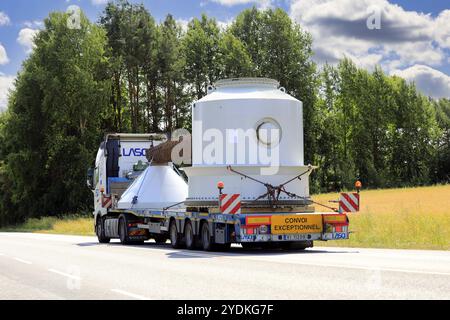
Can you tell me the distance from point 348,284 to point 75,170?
4908 cm

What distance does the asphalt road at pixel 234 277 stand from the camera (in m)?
9.93

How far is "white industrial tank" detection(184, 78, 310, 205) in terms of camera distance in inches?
776

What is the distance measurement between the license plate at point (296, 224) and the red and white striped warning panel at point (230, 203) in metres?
0.95

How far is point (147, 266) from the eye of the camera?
50.1ft

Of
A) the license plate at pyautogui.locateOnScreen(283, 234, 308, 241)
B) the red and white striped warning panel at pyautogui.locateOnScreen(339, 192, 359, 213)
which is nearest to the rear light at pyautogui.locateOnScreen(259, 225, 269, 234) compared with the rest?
the license plate at pyautogui.locateOnScreen(283, 234, 308, 241)

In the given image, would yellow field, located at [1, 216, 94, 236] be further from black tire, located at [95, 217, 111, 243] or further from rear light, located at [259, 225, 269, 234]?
rear light, located at [259, 225, 269, 234]

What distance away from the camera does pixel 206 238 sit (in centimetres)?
1983

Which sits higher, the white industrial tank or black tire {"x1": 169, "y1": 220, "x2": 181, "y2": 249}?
the white industrial tank

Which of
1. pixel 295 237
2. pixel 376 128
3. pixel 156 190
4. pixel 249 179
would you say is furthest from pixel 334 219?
pixel 376 128

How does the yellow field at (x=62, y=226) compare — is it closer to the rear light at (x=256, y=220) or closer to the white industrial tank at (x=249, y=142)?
the white industrial tank at (x=249, y=142)

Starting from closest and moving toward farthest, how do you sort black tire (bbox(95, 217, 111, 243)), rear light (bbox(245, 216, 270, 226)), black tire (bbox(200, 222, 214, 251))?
rear light (bbox(245, 216, 270, 226)) < black tire (bbox(200, 222, 214, 251)) < black tire (bbox(95, 217, 111, 243))

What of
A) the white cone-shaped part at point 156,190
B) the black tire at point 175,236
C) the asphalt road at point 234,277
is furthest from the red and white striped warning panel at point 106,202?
the asphalt road at point 234,277
